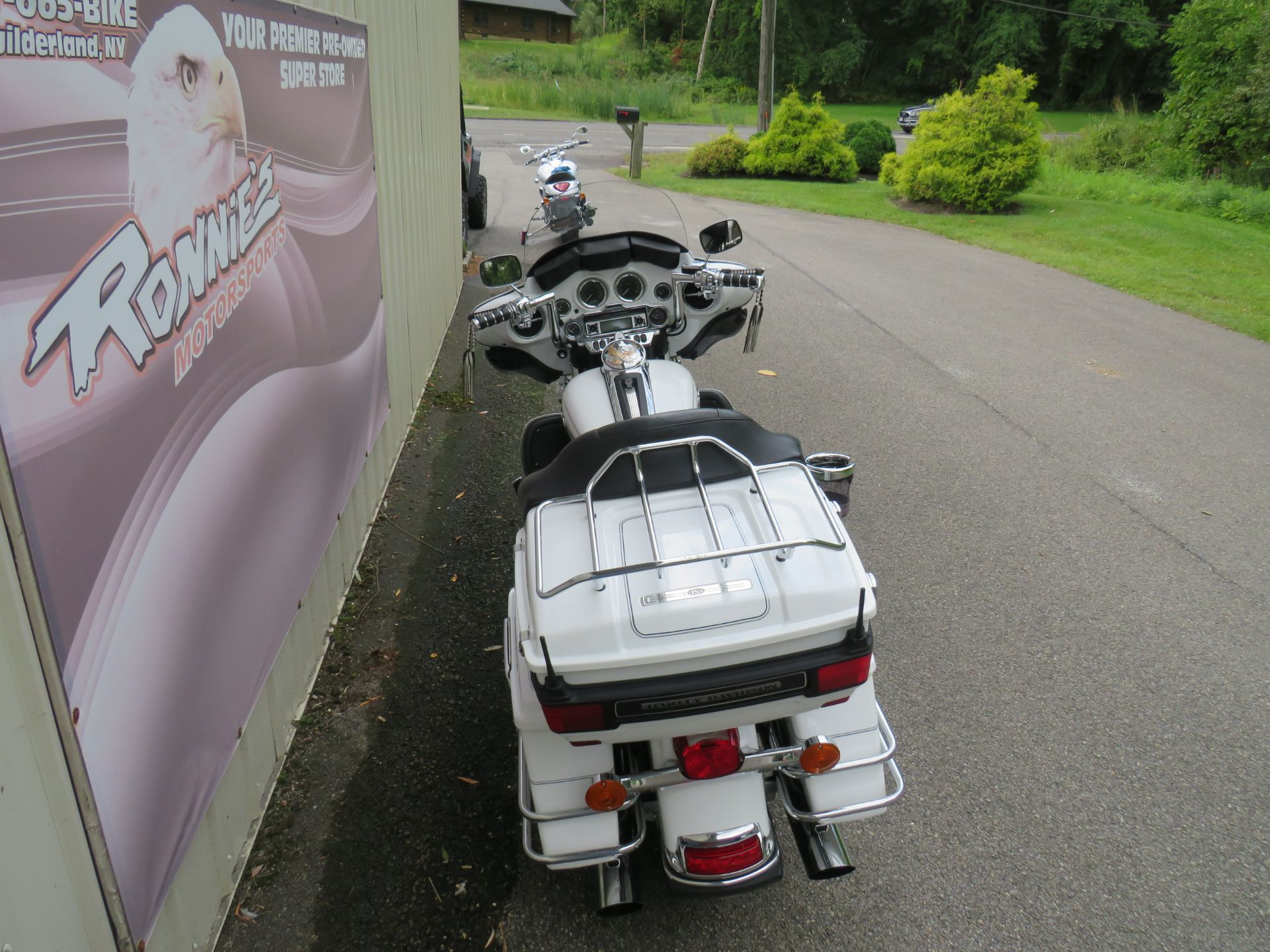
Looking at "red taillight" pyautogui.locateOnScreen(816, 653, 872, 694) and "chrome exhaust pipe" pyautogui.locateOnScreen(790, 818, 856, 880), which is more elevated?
"red taillight" pyautogui.locateOnScreen(816, 653, 872, 694)

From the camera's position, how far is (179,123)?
2.08 m

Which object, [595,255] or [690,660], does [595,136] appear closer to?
[595,255]

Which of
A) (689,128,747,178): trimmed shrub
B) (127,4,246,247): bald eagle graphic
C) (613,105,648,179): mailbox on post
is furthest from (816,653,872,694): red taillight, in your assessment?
(689,128,747,178): trimmed shrub

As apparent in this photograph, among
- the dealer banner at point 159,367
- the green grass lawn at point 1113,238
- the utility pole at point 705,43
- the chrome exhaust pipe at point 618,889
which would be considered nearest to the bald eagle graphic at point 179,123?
the dealer banner at point 159,367

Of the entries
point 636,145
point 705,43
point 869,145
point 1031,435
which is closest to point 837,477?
point 1031,435

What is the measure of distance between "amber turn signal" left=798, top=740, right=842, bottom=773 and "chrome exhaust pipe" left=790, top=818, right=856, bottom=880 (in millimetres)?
172

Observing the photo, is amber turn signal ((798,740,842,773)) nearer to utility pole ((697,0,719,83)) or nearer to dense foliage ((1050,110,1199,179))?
dense foliage ((1050,110,1199,179))

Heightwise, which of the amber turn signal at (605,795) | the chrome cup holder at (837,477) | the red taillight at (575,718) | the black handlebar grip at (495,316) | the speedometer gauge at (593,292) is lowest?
the amber turn signal at (605,795)

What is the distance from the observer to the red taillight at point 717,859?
2.17 m

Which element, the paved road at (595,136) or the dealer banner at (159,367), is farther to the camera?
the paved road at (595,136)

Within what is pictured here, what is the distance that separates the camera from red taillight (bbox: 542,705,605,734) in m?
1.92

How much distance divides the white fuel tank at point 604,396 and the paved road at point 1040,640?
4.55 feet

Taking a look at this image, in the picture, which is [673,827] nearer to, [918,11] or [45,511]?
[45,511]

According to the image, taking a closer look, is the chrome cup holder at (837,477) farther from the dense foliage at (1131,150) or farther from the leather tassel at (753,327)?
the dense foliage at (1131,150)
